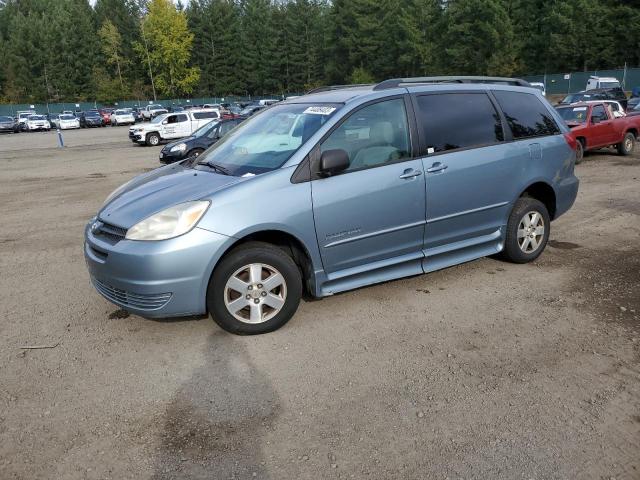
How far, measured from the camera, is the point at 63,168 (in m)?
17.8

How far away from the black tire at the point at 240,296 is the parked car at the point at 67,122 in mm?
51160

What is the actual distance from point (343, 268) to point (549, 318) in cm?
176

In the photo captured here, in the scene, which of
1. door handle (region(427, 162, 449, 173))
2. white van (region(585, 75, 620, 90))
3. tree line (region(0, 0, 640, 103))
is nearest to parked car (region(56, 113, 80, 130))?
tree line (region(0, 0, 640, 103))

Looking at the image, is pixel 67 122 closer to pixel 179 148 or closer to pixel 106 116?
pixel 106 116

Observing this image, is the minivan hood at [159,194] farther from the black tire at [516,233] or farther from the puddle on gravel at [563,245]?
the puddle on gravel at [563,245]

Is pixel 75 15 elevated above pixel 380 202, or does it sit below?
above

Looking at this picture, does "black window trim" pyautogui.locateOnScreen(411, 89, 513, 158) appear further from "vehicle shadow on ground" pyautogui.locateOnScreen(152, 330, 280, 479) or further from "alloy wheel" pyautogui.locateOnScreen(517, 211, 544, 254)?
"vehicle shadow on ground" pyautogui.locateOnScreen(152, 330, 280, 479)

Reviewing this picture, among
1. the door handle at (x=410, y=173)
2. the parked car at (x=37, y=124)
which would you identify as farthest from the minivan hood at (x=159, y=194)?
the parked car at (x=37, y=124)

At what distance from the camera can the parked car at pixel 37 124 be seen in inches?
1925

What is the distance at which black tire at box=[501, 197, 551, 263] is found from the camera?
18.1 ft

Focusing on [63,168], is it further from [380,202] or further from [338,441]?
[338,441]

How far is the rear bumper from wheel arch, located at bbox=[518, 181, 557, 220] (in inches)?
1.9

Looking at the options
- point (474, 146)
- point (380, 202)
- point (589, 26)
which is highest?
point (589, 26)

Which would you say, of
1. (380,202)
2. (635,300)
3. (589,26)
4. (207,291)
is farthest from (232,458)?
(589,26)
